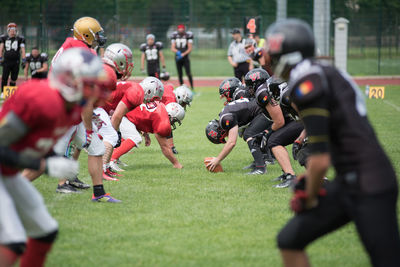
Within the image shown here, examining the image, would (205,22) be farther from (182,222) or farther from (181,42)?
(182,222)

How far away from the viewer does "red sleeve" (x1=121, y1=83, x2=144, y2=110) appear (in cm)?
796

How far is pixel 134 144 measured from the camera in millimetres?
9016

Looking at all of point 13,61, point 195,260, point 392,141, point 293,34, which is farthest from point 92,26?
point 13,61

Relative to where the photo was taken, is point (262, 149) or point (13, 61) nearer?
point (262, 149)

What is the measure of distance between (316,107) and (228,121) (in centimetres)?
479

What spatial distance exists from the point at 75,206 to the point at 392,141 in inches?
267

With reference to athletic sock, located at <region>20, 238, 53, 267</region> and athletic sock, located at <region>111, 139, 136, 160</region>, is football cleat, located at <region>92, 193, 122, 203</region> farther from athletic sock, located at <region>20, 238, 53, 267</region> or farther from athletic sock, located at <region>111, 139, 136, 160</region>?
athletic sock, located at <region>20, 238, 53, 267</region>

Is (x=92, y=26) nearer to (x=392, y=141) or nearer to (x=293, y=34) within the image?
(x=293, y=34)

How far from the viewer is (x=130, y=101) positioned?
7.99 metres

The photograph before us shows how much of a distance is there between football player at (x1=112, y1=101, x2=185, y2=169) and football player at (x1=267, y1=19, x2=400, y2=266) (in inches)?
210

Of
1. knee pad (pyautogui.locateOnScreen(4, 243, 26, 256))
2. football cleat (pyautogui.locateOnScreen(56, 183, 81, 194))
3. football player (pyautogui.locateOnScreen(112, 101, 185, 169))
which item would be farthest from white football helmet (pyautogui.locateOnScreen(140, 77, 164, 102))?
knee pad (pyautogui.locateOnScreen(4, 243, 26, 256))

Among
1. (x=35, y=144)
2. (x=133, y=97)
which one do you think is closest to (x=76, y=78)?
(x=35, y=144)

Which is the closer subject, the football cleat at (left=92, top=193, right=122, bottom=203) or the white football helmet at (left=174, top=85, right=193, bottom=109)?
the football cleat at (left=92, top=193, right=122, bottom=203)

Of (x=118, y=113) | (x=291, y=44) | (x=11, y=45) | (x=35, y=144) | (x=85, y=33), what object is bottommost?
(x=11, y=45)
